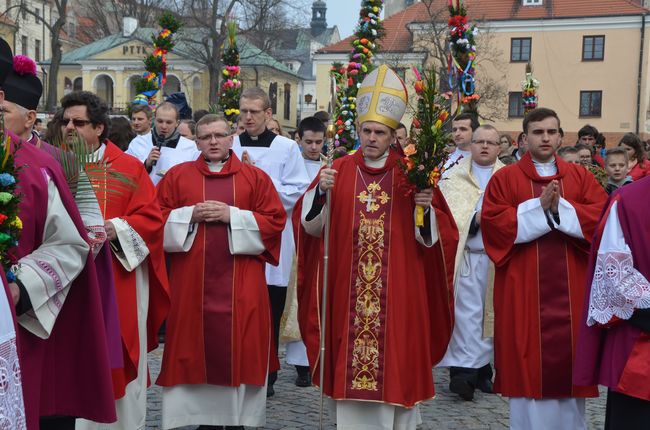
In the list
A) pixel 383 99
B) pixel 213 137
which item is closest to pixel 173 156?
pixel 213 137

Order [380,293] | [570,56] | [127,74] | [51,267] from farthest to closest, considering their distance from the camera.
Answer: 1. [127,74]
2. [570,56]
3. [380,293]
4. [51,267]

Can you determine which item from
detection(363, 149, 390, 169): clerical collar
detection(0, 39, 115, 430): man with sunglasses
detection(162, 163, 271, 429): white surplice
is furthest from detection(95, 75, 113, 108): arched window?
detection(0, 39, 115, 430): man with sunglasses

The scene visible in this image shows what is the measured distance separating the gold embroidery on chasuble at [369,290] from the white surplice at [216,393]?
0.86m

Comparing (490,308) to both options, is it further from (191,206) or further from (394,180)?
(191,206)

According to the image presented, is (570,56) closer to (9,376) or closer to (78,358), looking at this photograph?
(78,358)

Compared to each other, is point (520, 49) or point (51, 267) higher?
point (520, 49)

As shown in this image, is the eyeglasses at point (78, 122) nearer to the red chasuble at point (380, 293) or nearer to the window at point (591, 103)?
the red chasuble at point (380, 293)

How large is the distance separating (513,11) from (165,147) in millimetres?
46573

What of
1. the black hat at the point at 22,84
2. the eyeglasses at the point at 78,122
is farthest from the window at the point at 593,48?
the black hat at the point at 22,84

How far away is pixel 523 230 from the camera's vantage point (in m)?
6.27

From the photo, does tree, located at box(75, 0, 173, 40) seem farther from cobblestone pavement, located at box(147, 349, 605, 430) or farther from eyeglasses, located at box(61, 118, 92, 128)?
eyeglasses, located at box(61, 118, 92, 128)

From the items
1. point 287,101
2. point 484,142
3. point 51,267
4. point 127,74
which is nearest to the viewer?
point 51,267

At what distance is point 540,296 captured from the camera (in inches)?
250

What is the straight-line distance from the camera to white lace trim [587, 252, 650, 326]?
4.29 meters
